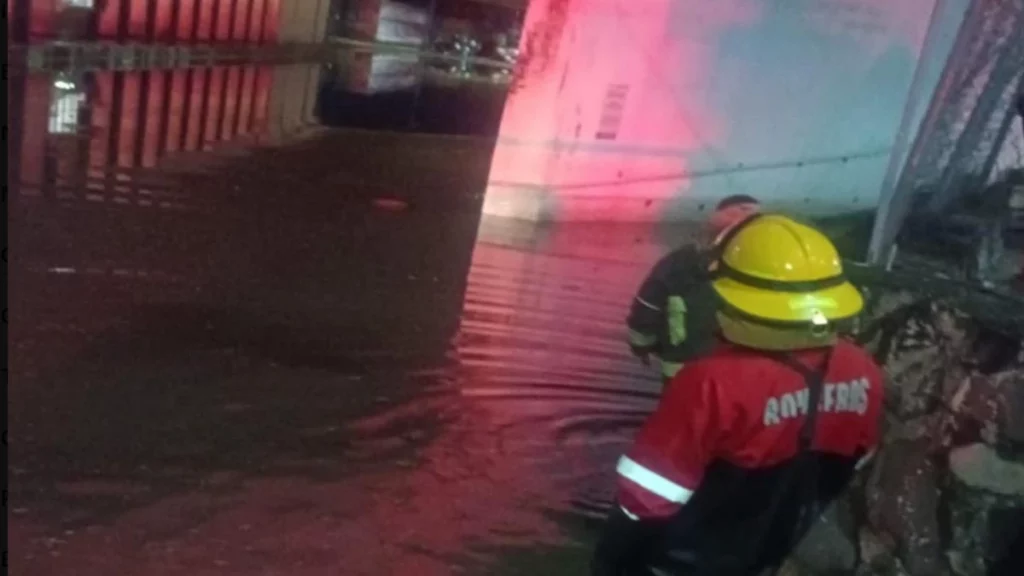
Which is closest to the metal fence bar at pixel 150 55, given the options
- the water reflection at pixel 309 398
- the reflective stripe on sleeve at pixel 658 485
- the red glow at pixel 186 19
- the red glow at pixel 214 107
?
the red glow at pixel 186 19

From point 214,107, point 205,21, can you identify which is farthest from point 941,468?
point 205,21

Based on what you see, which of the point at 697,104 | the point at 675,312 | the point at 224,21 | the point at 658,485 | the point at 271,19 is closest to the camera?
the point at 658,485

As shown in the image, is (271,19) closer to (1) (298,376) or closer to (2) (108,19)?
(2) (108,19)

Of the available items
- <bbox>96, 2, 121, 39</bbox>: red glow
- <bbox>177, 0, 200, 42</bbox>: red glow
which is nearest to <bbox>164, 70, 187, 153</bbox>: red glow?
<bbox>96, 2, 121, 39</bbox>: red glow

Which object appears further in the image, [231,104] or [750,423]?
[231,104]

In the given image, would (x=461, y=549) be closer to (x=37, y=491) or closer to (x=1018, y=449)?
(x=37, y=491)

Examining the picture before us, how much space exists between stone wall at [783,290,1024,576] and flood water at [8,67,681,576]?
2.97ft

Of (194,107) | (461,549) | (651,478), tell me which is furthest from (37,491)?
(194,107)

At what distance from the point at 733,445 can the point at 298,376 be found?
109 inches

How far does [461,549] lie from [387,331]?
2096mm

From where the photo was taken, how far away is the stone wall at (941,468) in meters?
3.45

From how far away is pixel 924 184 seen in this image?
5.23m

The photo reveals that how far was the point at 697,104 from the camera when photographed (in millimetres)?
8898

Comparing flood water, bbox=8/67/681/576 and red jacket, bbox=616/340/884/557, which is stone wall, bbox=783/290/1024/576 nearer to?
red jacket, bbox=616/340/884/557
